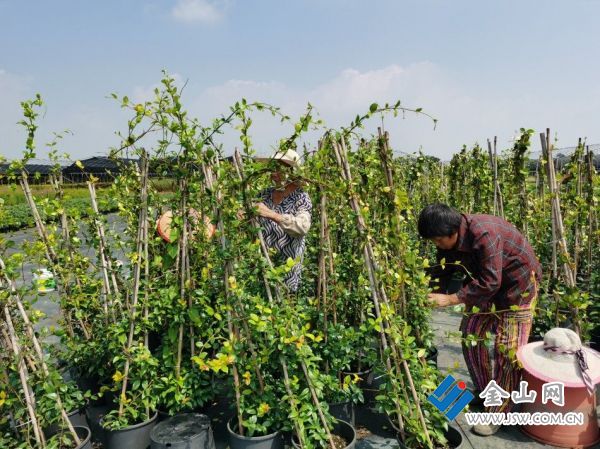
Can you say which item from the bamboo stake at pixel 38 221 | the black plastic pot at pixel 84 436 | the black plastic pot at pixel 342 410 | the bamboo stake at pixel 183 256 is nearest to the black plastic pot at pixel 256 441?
the black plastic pot at pixel 342 410

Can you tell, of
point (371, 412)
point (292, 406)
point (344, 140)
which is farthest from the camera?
point (371, 412)

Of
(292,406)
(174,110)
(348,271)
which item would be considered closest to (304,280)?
(348,271)

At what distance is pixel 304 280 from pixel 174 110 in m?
2.06

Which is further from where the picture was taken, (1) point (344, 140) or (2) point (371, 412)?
(2) point (371, 412)

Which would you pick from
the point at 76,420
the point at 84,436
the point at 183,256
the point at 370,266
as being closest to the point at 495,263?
the point at 370,266

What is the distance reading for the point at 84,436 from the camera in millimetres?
2457

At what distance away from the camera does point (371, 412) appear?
2928 millimetres

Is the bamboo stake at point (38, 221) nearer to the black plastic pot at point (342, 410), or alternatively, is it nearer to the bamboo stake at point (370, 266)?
the bamboo stake at point (370, 266)

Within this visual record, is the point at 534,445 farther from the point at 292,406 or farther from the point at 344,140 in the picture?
the point at 344,140

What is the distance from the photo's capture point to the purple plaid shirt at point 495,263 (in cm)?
238

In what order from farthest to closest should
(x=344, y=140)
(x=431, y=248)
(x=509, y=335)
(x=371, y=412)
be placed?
(x=431, y=248) < (x=371, y=412) < (x=509, y=335) < (x=344, y=140)

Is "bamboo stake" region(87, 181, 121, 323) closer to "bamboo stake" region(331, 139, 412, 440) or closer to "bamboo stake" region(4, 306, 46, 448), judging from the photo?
"bamboo stake" region(4, 306, 46, 448)

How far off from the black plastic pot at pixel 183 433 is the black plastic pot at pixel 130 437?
102 mm

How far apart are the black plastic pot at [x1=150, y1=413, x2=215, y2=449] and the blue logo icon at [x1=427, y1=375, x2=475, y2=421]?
1.29m
